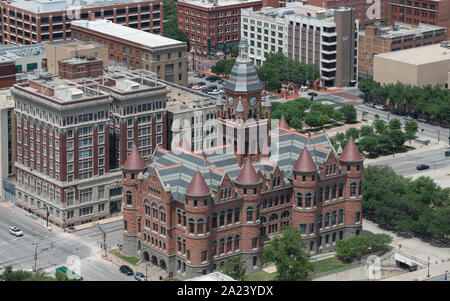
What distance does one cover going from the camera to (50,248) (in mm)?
138125

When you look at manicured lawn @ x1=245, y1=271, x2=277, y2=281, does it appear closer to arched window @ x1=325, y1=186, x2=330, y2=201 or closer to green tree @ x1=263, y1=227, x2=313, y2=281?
green tree @ x1=263, y1=227, x2=313, y2=281

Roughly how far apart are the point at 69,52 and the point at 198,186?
71.4 metres

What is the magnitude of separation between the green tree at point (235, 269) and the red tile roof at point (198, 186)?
1084 cm

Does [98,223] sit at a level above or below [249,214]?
below

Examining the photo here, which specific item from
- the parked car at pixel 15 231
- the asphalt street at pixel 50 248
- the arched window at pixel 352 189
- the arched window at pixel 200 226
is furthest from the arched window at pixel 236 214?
the parked car at pixel 15 231

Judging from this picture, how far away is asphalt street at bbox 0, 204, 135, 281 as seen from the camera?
12912cm

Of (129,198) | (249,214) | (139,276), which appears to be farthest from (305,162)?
(139,276)

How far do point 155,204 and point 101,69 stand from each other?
51.1 metres

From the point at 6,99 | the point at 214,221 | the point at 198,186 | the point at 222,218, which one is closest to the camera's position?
the point at 198,186

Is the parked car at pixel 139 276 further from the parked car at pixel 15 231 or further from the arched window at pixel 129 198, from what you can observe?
the parked car at pixel 15 231

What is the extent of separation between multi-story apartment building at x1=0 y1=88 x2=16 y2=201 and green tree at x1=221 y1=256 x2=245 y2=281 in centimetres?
5809

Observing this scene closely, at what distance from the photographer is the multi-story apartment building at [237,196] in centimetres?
12112

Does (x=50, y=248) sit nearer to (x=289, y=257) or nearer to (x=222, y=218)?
(x=222, y=218)
